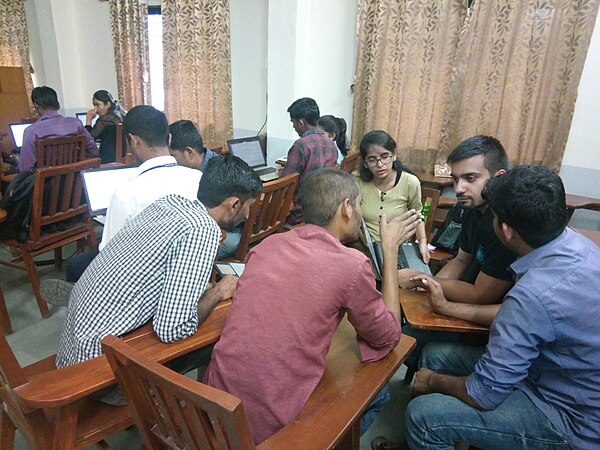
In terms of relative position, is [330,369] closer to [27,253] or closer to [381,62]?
[27,253]

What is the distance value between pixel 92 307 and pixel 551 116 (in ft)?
10.3

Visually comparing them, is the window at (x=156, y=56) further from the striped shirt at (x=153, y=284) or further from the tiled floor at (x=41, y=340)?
the striped shirt at (x=153, y=284)

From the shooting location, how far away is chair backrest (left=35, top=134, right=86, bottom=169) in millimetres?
2799

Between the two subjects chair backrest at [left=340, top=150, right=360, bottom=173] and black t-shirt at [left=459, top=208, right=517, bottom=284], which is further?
chair backrest at [left=340, top=150, right=360, bottom=173]

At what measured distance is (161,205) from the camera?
1195 millimetres

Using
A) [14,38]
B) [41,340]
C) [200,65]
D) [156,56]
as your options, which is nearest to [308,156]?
[41,340]

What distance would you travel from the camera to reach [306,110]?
2729mm

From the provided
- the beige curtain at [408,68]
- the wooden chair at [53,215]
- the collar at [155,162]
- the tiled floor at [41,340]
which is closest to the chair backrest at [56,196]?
the wooden chair at [53,215]

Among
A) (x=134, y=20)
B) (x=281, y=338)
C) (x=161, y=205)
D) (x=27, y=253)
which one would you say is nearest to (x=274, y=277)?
(x=281, y=338)

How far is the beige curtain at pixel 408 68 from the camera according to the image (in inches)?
122

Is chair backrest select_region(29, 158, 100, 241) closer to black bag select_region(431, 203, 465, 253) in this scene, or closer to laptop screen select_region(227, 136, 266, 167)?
laptop screen select_region(227, 136, 266, 167)

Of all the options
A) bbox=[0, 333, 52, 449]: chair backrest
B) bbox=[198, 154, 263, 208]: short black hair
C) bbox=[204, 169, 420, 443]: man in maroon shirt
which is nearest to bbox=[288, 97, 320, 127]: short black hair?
bbox=[198, 154, 263, 208]: short black hair

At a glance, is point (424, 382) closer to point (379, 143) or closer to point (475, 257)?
point (475, 257)

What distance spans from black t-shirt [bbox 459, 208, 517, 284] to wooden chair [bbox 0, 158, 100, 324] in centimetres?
196
